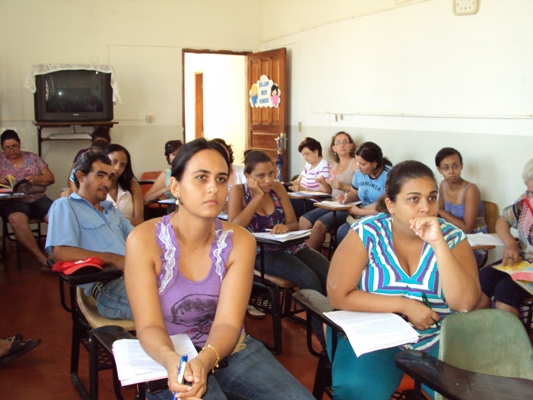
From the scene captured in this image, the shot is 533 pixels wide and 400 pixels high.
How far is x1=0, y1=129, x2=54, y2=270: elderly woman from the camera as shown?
17.4 feet

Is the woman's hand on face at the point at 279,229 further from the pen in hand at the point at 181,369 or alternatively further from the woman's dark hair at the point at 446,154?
the pen in hand at the point at 181,369

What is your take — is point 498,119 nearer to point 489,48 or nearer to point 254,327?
point 489,48

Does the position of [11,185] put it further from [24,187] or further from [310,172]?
[310,172]

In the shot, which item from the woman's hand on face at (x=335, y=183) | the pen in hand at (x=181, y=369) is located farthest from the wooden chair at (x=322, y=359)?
the woman's hand on face at (x=335, y=183)

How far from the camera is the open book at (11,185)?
5016 millimetres

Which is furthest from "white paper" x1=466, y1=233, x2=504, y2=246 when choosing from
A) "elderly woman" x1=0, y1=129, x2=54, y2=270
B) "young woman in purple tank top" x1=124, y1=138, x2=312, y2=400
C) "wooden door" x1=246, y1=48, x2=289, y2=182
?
"wooden door" x1=246, y1=48, x2=289, y2=182

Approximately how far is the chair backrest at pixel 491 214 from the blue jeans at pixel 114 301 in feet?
9.74

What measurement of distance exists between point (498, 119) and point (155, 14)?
4.82m

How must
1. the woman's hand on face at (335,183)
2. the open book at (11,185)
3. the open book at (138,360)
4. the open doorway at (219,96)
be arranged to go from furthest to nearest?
1. the open doorway at (219,96)
2. the woman's hand on face at (335,183)
3. the open book at (11,185)
4. the open book at (138,360)

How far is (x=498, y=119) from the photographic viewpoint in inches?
168

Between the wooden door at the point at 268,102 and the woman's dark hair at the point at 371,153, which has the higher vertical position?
the wooden door at the point at 268,102

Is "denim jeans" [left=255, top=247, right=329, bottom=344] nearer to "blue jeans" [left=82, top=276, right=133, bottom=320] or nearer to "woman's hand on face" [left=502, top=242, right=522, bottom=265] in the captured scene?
"blue jeans" [left=82, top=276, right=133, bottom=320]

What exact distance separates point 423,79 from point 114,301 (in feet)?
11.9

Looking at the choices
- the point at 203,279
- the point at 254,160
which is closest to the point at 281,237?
the point at 254,160
